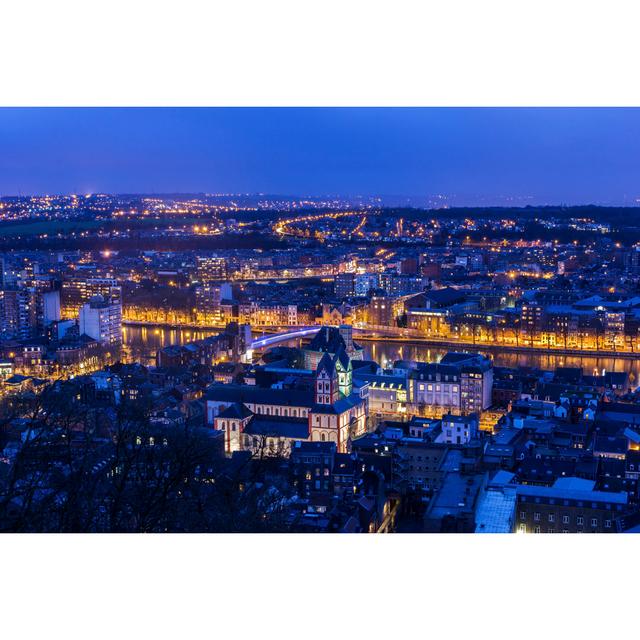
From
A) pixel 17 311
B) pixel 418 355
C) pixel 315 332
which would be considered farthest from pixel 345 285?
pixel 17 311

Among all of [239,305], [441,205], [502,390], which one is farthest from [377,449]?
[441,205]

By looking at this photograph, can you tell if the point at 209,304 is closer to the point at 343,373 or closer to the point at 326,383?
the point at 343,373

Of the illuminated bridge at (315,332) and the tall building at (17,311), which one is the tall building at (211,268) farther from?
the illuminated bridge at (315,332)

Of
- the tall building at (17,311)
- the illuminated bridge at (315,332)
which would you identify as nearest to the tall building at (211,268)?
the tall building at (17,311)

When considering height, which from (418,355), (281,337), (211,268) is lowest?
(418,355)

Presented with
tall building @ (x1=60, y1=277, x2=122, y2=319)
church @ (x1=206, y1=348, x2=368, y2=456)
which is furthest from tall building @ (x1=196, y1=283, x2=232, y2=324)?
church @ (x1=206, y1=348, x2=368, y2=456)

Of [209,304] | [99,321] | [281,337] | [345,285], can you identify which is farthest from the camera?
[345,285]
